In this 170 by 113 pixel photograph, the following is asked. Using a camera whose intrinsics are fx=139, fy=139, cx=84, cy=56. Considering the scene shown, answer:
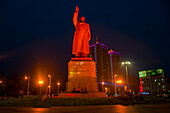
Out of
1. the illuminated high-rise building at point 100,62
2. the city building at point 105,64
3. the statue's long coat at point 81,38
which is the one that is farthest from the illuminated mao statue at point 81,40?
the illuminated high-rise building at point 100,62

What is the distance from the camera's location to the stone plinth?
15.9 meters

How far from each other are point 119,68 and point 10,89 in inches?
3684

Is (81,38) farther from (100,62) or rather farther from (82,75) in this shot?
(100,62)

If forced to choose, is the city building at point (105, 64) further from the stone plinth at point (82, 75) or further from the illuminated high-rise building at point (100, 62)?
the stone plinth at point (82, 75)

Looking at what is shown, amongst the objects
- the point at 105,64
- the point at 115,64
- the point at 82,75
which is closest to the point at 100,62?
the point at 105,64

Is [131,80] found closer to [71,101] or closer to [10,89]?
[10,89]

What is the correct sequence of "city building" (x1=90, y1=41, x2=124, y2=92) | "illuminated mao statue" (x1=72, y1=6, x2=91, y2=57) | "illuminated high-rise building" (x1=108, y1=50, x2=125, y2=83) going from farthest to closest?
"illuminated high-rise building" (x1=108, y1=50, x2=125, y2=83) < "city building" (x1=90, y1=41, x2=124, y2=92) < "illuminated mao statue" (x1=72, y1=6, x2=91, y2=57)

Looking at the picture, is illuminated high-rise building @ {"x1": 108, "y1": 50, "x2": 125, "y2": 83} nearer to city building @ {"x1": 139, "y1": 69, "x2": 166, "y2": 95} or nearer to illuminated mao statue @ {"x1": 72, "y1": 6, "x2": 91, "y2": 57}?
Answer: city building @ {"x1": 139, "y1": 69, "x2": 166, "y2": 95}

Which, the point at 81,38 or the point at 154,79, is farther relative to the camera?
the point at 154,79

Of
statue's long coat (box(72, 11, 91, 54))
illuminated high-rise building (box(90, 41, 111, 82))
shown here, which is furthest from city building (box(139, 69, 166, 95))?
statue's long coat (box(72, 11, 91, 54))

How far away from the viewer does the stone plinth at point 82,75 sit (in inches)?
625

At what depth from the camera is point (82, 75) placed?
53.3 feet

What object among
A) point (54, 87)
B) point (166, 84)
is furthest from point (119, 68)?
point (54, 87)

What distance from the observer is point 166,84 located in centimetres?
9006
